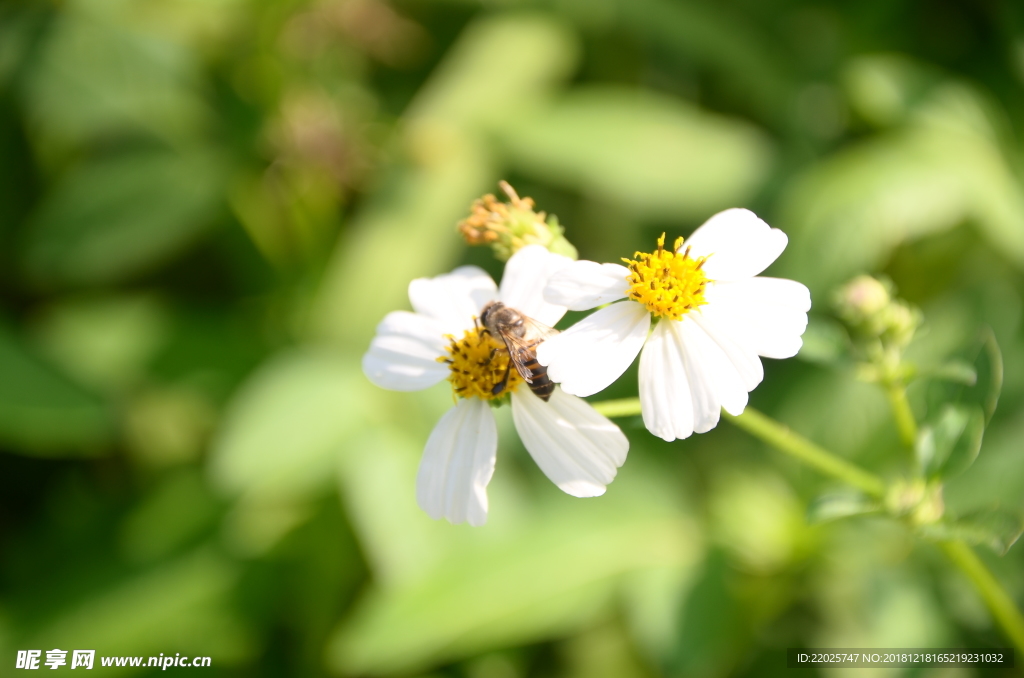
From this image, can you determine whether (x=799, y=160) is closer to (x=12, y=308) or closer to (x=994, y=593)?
(x=994, y=593)

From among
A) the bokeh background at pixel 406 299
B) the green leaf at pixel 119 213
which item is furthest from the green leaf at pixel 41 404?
the green leaf at pixel 119 213

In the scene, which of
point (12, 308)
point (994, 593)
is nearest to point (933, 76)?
point (994, 593)

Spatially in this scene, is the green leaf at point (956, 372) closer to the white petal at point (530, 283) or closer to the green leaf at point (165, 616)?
the white petal at point (530, 283)

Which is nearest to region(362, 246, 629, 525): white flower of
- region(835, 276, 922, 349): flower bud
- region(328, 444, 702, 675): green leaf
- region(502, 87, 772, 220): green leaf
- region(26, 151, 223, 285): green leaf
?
region(835, 276, 922, 349): flower bud

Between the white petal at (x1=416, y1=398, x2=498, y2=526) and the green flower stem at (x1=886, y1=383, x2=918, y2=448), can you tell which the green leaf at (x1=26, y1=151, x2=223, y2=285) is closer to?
the white petal at (x1=416, y1=398, x2=498, y2=526)

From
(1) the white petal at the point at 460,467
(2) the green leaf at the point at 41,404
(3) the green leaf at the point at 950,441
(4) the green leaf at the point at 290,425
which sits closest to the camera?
(1) the white petal at the point at 460,467

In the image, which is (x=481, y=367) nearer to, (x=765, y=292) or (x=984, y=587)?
(x=765, y=292)

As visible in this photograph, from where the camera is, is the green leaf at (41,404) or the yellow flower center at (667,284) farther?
the green leaf at (41,404)
